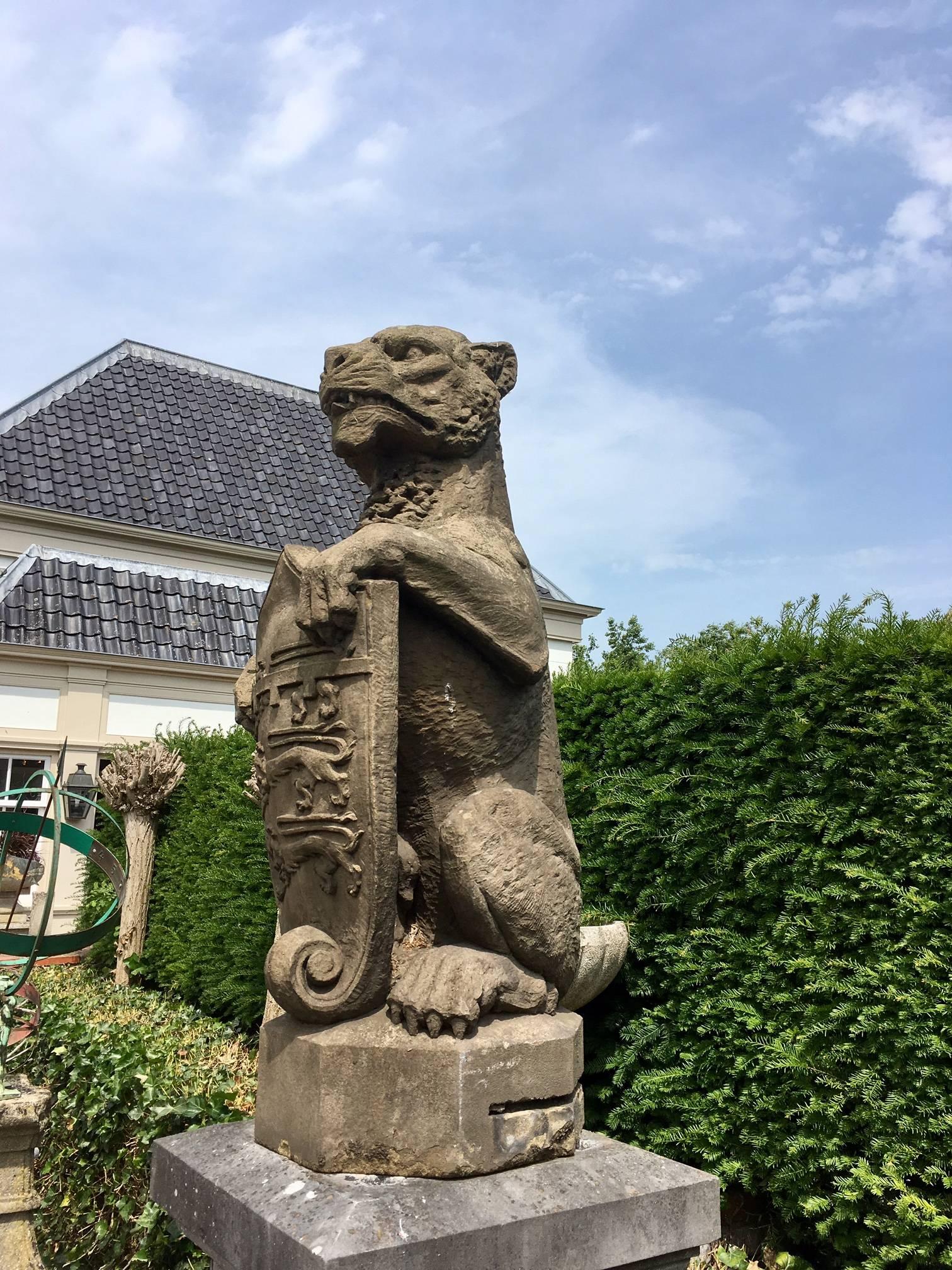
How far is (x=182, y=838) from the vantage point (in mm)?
9945

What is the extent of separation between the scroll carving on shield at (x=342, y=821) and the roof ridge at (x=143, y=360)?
41.9ft

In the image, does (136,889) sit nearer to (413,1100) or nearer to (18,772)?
(18,772)

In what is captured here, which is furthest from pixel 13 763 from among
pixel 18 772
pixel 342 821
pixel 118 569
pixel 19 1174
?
pixel 342 821

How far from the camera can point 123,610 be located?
13133mm

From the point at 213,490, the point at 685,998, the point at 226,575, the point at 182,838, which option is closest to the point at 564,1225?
the point at 685,998

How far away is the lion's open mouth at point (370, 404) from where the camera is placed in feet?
9.28

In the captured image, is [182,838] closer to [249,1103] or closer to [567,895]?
[249,1103]

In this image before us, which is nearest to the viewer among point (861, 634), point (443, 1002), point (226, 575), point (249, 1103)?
point (443, 1002)

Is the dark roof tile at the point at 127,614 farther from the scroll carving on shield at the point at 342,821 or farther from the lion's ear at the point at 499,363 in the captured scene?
the scroll carving on shield at the point at 342,821

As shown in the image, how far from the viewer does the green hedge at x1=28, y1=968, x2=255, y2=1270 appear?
12.9ft

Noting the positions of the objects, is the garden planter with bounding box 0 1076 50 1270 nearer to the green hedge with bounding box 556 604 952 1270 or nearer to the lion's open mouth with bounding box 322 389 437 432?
the green hedge with bounding box 556 604 952 1270

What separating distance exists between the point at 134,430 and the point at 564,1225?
626 inches

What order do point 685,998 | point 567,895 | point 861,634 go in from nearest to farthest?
1. point 567,895
2. point 861,634
3. point 685,998

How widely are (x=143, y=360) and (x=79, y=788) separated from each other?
921 cm
